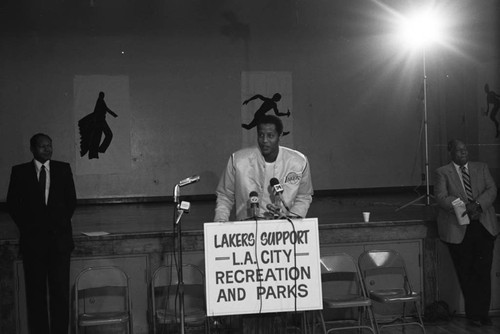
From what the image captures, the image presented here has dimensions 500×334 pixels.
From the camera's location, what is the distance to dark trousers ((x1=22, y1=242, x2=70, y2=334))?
203 inches

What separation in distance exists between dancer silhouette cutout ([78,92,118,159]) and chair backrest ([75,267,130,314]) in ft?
14.1

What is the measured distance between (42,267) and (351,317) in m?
2.79

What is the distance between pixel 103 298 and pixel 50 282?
1.70 ft

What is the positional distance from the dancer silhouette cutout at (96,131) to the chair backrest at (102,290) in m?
4.30

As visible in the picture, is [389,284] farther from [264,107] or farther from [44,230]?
[264,107]

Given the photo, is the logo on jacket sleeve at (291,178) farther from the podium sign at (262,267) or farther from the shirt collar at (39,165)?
the shirt collar at (39,165)

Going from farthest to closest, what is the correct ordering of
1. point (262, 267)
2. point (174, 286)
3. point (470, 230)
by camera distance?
point (470, 230)
point (174, 286)
point (262, 267)

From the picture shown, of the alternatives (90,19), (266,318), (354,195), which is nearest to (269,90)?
(354,195)

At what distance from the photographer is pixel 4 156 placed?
9.29m

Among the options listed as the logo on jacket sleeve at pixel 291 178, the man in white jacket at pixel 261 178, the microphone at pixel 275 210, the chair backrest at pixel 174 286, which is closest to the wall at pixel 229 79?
the chair backrest at pixel 174 286

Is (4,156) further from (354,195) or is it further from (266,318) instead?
(266,318)

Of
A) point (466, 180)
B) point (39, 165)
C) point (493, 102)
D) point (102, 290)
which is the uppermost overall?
point (493, 102)

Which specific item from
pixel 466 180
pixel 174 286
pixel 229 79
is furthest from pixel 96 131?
pixel 466 180

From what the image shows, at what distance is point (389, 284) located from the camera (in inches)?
238
